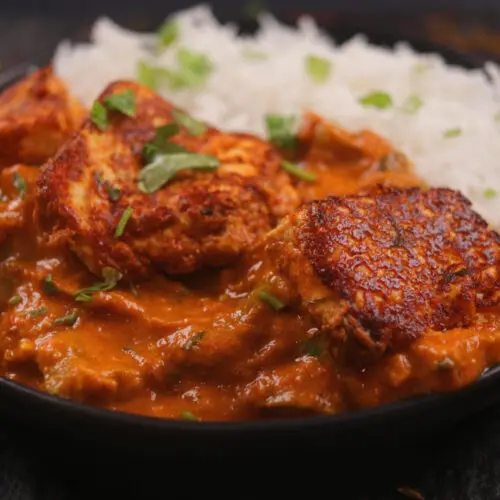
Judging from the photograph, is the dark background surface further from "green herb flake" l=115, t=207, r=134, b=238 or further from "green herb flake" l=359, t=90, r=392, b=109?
"green herb flake" l=359, t=90, r=392, b=109

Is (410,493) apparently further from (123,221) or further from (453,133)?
(453,133)

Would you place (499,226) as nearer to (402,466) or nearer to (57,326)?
(402,466)

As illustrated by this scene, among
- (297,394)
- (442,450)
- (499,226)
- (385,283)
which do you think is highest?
(385,283)

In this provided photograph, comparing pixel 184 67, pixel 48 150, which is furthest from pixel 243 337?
pixel 184 67

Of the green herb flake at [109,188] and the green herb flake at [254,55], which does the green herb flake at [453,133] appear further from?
the green herb flake at [109,188]

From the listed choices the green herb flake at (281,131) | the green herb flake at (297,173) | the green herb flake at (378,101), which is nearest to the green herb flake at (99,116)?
the green herb flake at (297,173)

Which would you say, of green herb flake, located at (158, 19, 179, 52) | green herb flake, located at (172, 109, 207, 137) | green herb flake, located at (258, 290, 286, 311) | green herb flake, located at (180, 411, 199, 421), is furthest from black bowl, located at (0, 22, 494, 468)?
green herb flake, located at (158, 19, 179, 52)

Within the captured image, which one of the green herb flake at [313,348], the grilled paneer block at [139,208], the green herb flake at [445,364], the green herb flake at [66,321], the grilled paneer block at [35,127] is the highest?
the grilled paneer block at [35,127]
